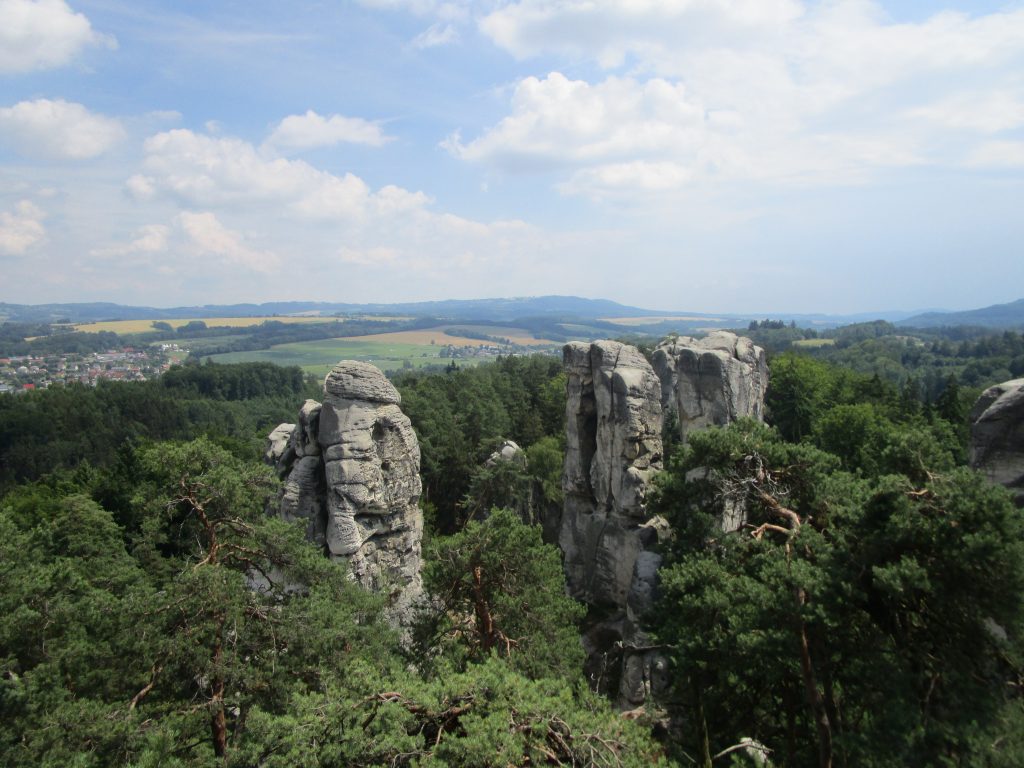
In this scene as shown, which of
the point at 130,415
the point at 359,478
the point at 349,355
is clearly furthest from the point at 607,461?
the point at 349,355

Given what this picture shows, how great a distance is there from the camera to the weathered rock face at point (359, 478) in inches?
810

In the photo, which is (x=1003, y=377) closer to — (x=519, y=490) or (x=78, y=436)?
(x=519, y=490)

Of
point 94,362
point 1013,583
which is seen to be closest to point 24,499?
point 1013,583

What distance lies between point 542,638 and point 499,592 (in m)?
1.61

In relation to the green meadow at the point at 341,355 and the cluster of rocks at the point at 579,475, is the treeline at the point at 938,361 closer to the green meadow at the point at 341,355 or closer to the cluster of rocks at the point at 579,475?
the cluster of rocks at the point at 579,475

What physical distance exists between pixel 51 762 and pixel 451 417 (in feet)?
102

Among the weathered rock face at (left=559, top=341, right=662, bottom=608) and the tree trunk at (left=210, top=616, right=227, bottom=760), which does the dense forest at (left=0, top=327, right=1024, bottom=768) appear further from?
the weathered rock face at (left=559, top=341, right=662, bottom=608)

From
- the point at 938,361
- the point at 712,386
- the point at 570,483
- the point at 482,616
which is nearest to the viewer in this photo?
the point at 482,616

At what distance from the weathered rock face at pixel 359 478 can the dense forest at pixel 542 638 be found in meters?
5.73

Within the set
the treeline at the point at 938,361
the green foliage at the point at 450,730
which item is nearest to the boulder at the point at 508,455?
the green foliage at the point at 450,730

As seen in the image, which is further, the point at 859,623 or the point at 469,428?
the point at 469,428

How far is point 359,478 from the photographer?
20641mm

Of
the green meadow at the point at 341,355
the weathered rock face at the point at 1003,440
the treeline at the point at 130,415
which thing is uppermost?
the weathered rock face at the point at 1003,440

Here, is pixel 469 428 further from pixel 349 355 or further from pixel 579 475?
pixel 349 355
